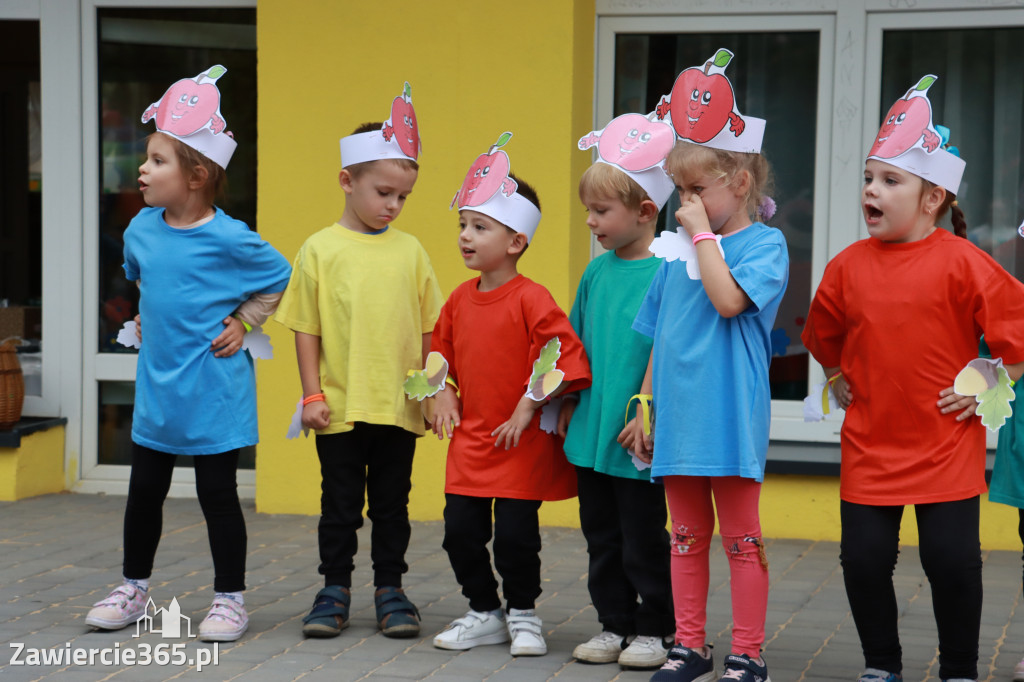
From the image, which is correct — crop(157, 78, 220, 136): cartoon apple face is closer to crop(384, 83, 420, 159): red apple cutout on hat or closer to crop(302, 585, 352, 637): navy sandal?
crop(384, 83, 420, 159): red apple cutout on hat

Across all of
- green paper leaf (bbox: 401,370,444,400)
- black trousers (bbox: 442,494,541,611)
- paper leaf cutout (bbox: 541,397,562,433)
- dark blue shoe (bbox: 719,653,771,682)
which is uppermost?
green paper leaf (bbox: 401,370,444,400)

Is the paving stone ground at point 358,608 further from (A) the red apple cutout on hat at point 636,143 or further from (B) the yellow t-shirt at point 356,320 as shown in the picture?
(A) the red apple cutout on hat at point 636,143

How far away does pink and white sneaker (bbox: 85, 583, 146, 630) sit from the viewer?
3.91 metres

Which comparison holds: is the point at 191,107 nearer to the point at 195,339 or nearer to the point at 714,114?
the point at 195,339

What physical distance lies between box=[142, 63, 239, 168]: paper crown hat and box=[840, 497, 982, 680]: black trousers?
2.31m

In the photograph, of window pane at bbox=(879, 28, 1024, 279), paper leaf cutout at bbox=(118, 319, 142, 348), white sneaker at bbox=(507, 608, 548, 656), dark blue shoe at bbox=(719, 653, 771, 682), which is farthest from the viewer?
window pane at bbox=(879, 28, 1024, 279)

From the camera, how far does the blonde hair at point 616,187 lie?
3.60m

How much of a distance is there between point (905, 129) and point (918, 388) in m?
0.72

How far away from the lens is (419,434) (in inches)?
161

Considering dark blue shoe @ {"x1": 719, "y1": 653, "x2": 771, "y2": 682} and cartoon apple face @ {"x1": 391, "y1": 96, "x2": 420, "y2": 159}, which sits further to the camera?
cartoon apple face @ {"x1": 391, "y1": 96, "x2": 420, "y2": 159}

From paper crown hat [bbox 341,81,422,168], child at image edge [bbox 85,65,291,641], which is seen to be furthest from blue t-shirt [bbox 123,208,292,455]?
paper crown hat [bbox 341,81,422,168]

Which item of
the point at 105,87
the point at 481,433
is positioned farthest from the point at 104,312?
the point at 481,433

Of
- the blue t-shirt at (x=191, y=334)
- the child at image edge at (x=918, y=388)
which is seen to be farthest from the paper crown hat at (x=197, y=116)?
the child at image edge at (x=918, y=388)

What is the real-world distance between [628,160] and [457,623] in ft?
5.13
